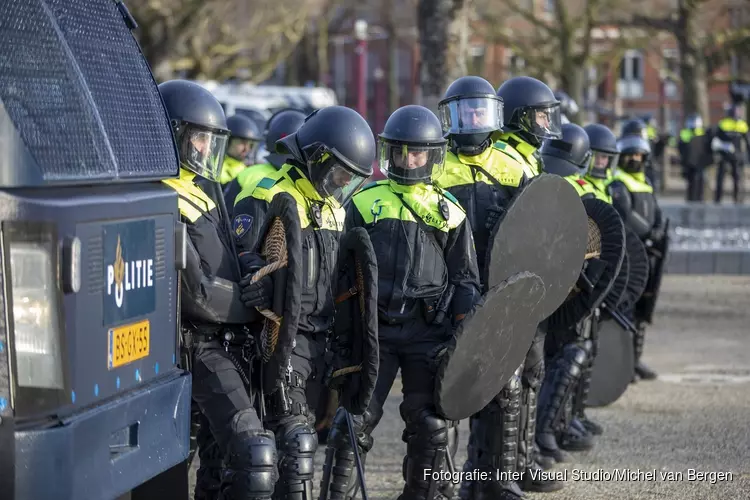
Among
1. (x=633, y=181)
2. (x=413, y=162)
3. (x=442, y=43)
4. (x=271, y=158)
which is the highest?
(x=442, y=43)

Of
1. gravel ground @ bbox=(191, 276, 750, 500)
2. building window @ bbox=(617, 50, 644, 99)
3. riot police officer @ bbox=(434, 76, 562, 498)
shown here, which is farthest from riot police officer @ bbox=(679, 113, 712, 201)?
building window @ bbox=(617, 50, 644, 99)

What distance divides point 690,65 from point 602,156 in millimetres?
24060

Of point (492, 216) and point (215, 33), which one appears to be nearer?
point (492, 216)

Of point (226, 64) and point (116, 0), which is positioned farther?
point (226, 64)

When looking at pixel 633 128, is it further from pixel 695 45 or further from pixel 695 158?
pixel 695 45

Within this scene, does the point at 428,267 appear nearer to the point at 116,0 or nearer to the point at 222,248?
the point at 222,248

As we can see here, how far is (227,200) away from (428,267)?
3241 millimetres

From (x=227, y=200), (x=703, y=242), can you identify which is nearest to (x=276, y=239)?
(x=227, y=200)

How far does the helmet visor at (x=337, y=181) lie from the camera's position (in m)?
5.85

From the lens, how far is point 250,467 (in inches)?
205

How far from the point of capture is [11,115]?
12.7 ft

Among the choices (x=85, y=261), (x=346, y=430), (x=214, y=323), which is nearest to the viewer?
(x=85, y=261)

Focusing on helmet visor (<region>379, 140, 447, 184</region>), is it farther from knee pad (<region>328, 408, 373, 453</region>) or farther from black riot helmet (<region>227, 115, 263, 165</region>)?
black riot helmet (<region>227, 115, 263, 165</region>)

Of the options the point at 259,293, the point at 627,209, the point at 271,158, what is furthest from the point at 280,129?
the point at 259,293
